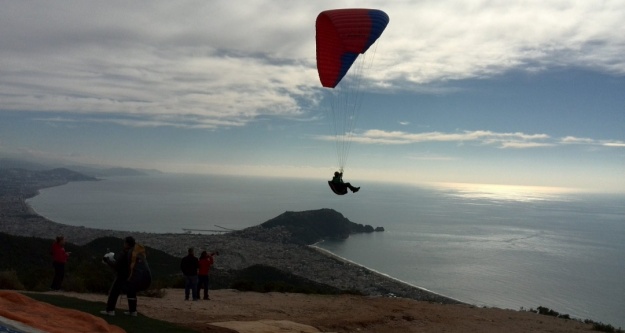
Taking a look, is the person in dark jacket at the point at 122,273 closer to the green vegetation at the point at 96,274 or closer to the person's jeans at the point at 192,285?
the person's jeans at the point at 192,285

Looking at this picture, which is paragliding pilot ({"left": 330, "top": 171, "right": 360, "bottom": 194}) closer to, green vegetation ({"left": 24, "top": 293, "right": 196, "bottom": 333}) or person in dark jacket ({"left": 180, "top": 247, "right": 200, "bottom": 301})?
person in dark jacket ({"left": 180, "top": 247, "right": 200, "bottom": 301})

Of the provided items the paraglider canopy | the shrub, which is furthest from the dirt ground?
the paraglider canopy

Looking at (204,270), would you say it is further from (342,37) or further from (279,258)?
A: (279,258)

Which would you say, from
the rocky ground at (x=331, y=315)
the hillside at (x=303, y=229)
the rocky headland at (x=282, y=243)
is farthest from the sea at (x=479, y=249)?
the rocky ground at (x=331, y=315)

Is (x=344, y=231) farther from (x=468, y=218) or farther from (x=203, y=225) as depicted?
(x=468, y=218)

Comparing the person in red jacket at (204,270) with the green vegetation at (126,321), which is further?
the person in red jacket at (204,270)

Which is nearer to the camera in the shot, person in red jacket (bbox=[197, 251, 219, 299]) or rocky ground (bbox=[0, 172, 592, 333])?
rocky ground (bbox=[0, 172, 592, 333])

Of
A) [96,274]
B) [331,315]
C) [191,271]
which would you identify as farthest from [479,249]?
[96,274]
